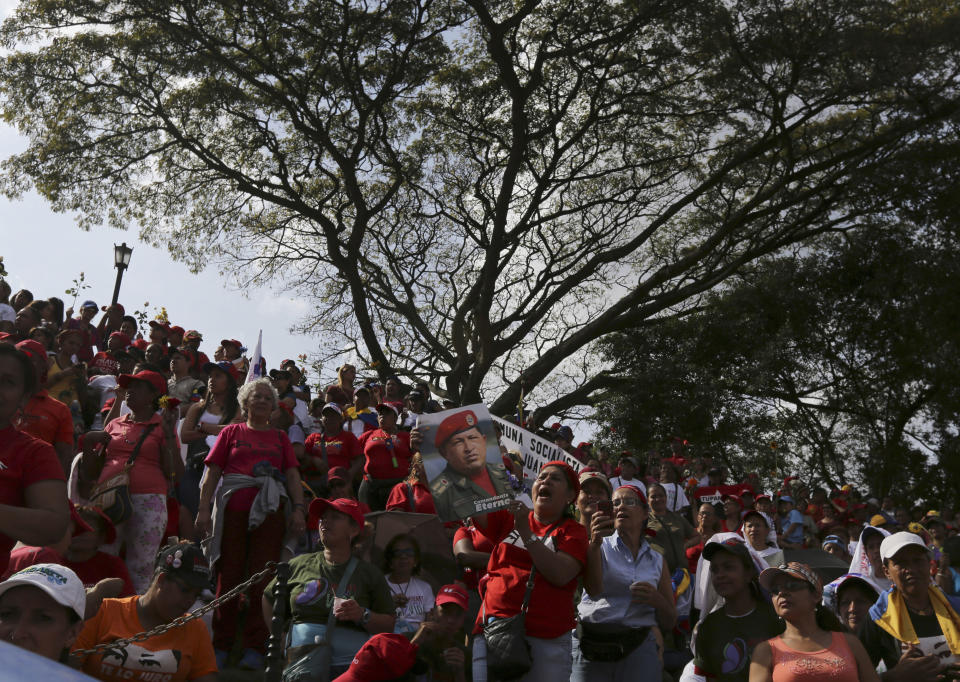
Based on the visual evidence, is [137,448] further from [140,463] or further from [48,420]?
[48,420]

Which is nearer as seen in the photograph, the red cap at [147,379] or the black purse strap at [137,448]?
the black purse strap at [137,448]

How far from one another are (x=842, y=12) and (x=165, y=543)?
1726 cm

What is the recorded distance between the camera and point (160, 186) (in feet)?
68.1

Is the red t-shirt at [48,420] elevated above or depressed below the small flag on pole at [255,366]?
below

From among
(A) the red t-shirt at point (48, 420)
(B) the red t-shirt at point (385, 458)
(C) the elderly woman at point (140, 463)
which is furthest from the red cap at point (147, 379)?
(B) the red t-shirt at point (385, 458)

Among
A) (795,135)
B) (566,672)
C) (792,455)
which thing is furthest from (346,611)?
(792,455)

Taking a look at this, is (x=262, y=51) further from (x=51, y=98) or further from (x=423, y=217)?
(x=423, y=217)

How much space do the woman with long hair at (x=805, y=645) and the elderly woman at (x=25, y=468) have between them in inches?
119

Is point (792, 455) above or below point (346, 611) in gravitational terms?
above

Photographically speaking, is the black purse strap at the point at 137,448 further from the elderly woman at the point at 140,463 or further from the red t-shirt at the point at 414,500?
the red t-shirt at the point at 414,500

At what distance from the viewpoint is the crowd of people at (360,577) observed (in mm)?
3896

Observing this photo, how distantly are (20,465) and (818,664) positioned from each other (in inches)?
132

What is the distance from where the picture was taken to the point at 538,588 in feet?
15.3

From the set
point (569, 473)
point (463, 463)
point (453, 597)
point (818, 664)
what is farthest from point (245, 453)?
point (818, 664)
